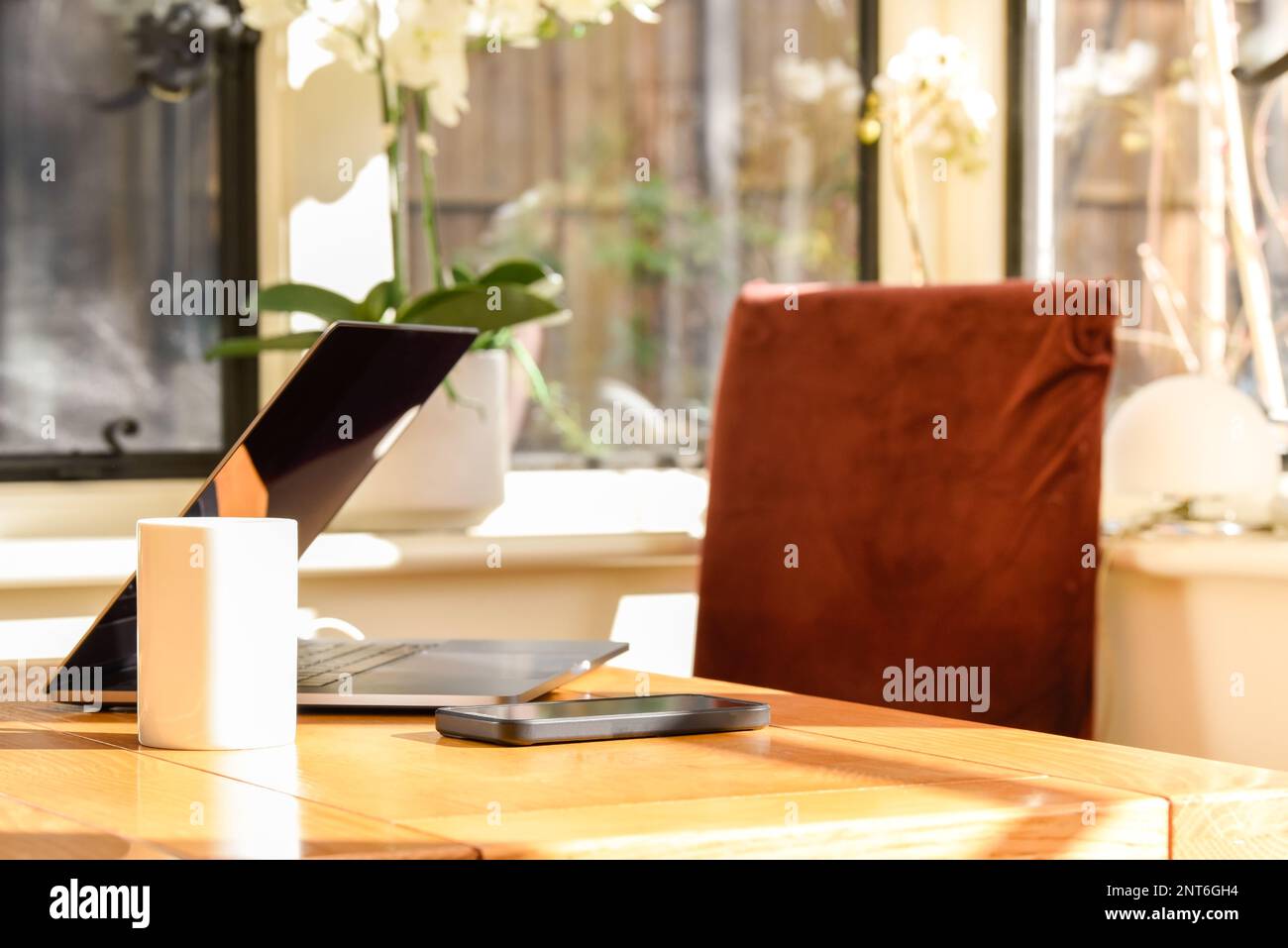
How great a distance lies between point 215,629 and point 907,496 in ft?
3.37

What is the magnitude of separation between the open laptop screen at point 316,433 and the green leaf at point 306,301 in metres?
0.77

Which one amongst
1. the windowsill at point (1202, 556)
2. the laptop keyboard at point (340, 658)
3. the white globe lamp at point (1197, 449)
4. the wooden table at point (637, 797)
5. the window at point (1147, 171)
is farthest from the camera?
the window at point (1147, 171)

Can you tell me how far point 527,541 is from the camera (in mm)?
1936

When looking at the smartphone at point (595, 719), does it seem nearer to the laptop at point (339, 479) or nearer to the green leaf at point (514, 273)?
the laptop at point (339, 479)

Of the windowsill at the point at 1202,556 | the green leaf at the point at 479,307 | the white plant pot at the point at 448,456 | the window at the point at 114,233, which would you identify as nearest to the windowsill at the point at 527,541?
the white plant pot at the point at 448,456

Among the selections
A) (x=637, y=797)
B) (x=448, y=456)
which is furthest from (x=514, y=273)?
(x=637, y=797)

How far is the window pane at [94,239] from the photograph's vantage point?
189 centimetres

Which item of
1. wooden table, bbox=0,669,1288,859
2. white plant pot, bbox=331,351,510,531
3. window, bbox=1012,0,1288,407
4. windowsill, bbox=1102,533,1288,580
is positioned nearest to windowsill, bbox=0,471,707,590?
white plant pot, bbox=331,351,510,531

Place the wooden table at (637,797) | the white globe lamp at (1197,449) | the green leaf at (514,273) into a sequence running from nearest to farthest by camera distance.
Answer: the wooden table at (637,797), the white globe lamp at (1197,449), the green leaf at (514,273)

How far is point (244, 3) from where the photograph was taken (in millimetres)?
1768

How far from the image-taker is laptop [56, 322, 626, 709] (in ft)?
2.96

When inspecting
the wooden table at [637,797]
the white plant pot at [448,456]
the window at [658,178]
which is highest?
the window at [658,178]

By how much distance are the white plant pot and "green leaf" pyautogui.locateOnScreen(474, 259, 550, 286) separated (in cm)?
9
